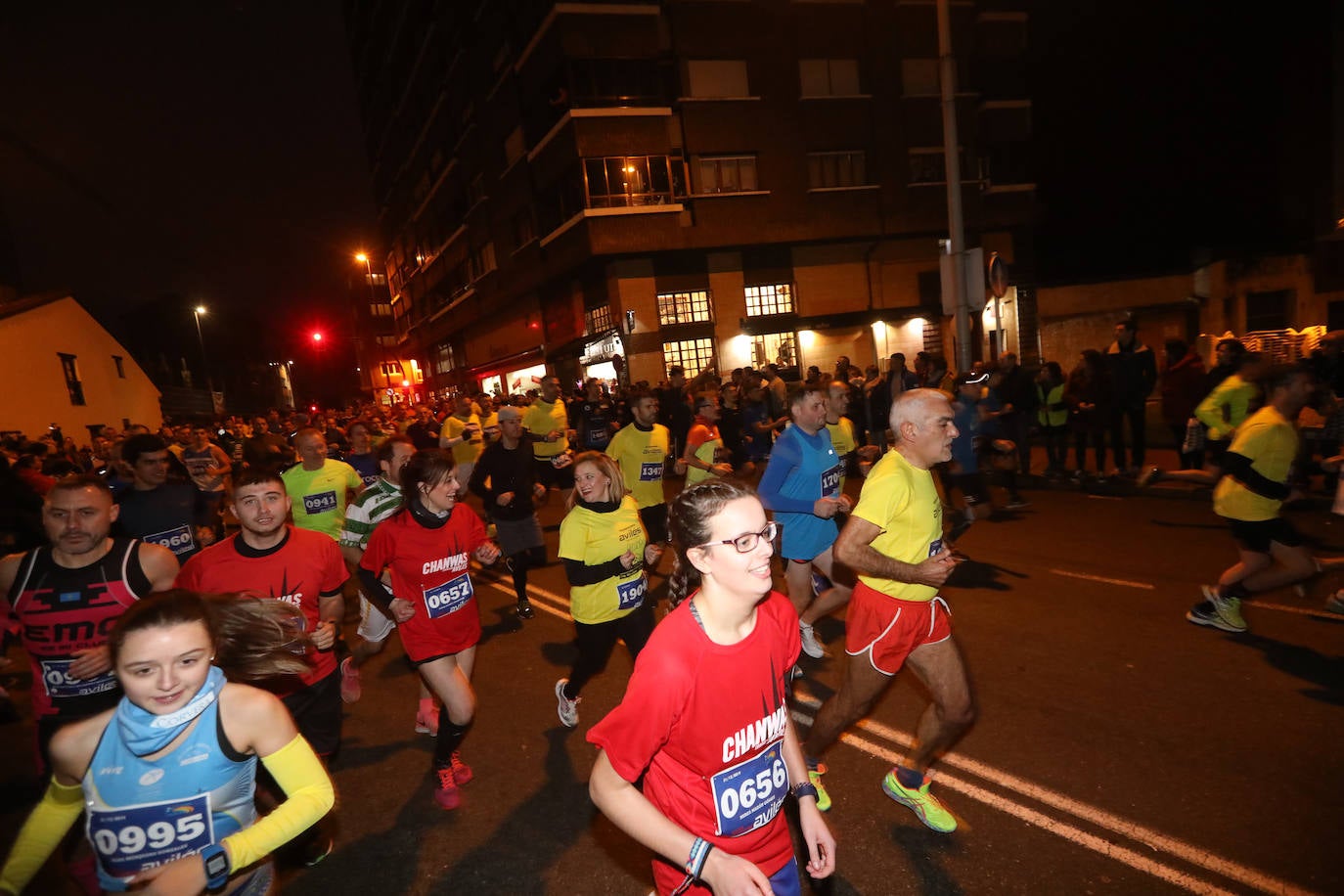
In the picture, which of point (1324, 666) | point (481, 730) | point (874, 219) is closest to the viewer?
point (1324, 666)

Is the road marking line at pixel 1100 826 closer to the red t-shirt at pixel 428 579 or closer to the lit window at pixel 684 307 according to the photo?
the red t-shirt at pixel 428 579

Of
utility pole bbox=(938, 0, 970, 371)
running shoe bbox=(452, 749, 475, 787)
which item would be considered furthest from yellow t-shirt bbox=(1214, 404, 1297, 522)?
utility pole bbox=(938, 0, 970, 371)

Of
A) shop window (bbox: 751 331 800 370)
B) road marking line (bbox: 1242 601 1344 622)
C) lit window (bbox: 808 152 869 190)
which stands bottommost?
road marking line (bbox: 1242 601 1344 622)

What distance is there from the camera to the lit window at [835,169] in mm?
26312

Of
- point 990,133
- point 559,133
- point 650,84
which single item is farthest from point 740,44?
point 990,133

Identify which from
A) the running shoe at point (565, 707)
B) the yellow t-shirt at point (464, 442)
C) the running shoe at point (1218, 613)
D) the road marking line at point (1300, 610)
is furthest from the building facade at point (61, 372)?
the road marking line at point (1300, 610)

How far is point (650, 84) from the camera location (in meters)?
24.6

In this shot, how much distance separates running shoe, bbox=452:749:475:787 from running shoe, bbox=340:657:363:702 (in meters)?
1.63

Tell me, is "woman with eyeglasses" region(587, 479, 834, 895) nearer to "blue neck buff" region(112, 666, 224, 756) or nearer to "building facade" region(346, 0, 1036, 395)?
"blue neck buff" region(112, 666, 224, 756)

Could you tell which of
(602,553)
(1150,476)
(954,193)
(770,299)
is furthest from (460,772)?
(770,299)

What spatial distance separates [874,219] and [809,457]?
24.4 meters

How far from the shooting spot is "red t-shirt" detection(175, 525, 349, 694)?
3.46 meters

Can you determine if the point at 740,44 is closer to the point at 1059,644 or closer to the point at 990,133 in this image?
the point at 990,133

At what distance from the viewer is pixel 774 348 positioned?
2656 centimetres
